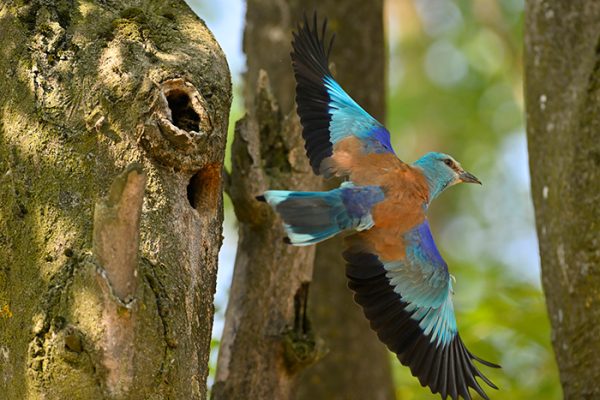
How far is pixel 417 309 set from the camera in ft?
14.1

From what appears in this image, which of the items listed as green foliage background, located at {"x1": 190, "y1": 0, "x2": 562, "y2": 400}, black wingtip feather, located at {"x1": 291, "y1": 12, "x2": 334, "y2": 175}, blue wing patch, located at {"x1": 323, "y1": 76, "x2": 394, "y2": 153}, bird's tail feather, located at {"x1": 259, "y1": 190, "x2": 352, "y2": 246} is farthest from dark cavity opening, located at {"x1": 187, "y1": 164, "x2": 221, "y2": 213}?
green foliage background, located at {"x1": 190, "y1": 0, "x2": 562, "y2": 400}

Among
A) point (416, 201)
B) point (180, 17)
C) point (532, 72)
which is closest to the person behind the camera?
point (180, 17)

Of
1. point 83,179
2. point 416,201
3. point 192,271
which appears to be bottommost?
point 192,271

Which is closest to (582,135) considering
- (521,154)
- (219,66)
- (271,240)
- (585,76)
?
(585,76)

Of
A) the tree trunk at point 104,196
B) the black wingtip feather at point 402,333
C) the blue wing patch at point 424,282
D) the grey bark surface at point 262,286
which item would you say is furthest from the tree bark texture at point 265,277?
the tree trunk at point 104,196

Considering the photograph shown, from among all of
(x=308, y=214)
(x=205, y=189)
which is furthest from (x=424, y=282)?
(x=205, y=189)

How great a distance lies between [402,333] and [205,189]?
127cm

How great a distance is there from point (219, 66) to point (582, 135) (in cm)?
215

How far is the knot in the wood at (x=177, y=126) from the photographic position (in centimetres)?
329

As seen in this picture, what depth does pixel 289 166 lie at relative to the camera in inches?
185

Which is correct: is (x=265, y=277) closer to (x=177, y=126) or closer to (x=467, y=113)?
(x=177, y=126)

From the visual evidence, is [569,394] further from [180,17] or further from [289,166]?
[180,17]

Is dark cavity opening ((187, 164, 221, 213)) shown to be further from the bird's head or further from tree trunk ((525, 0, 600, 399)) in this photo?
tree trunk ((525, 0, 600, 399))

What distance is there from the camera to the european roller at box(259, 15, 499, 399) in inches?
163
